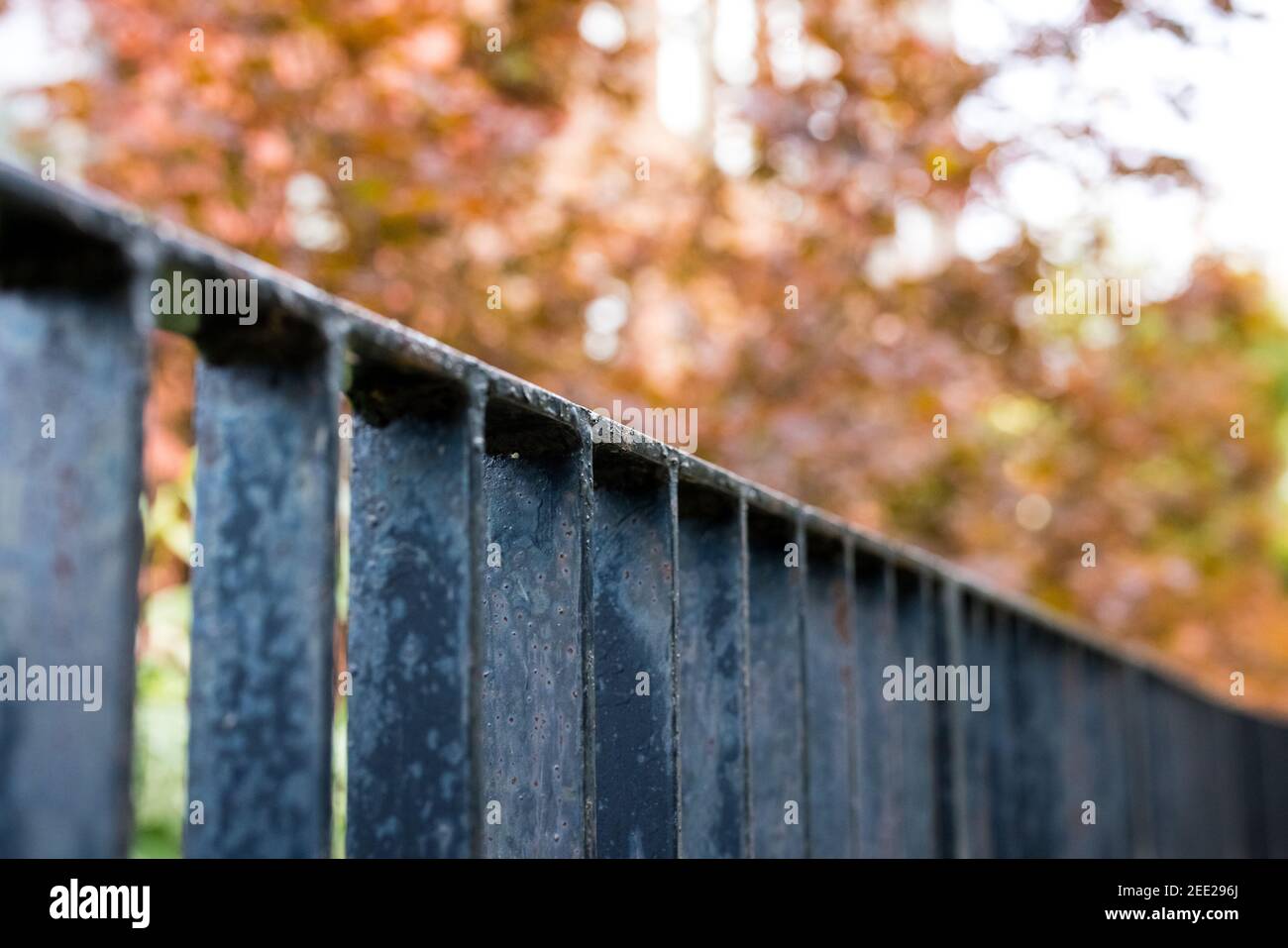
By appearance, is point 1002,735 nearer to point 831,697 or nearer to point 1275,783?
point 831,697

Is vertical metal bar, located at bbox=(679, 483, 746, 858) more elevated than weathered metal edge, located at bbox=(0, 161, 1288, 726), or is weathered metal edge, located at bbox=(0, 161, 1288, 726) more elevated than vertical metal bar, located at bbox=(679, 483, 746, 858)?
weathered metal edge, located at bbox=(0, 161, 1288, 726)

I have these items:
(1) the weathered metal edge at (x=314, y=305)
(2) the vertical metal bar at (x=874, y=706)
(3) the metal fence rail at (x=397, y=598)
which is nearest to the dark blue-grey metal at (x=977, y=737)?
(2) the vertical metal bar at (x=874, y=706)

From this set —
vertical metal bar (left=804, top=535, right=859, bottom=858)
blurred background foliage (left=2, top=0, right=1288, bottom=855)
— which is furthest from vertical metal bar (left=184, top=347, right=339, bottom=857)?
blurred background foliage (left=2, top=0, right=1288, bottom=855)

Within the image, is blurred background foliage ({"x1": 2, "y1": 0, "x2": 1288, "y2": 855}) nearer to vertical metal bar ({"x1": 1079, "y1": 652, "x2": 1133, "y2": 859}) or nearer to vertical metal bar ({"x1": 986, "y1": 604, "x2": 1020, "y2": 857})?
vertical metal bar ({"x1": 1079, "y1": 652, "x2": 1133, "y2": 859})

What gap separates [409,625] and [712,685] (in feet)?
2.35

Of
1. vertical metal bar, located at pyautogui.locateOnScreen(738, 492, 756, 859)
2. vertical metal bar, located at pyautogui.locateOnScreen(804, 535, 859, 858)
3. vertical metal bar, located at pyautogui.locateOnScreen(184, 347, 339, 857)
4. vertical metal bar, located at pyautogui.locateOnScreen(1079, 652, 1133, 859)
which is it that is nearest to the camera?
vertical metal bar, located at pyautogui.locateOnScreen(184, 347, 339, 857)

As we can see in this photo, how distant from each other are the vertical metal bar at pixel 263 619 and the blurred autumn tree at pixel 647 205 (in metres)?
3.95

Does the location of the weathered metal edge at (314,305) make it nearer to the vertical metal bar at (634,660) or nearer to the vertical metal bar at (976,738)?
the vertical metal bar at (634,660)

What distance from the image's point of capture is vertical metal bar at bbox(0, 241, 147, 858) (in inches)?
25.1

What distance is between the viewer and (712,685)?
1.60 meters

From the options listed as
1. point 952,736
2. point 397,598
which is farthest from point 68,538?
point 952,736

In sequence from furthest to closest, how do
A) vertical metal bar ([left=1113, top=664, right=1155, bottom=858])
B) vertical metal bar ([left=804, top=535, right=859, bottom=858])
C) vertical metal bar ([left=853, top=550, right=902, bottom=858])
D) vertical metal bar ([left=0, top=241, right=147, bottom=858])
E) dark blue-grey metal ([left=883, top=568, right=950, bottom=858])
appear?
vertical metal bar ([left=1113, top=664, right=1155, bottom=858]) → dark blue-grey metal ([left=883, top=568, right=950, bottom=858]) → vertical metal bar ([left=853, top=550, right=902, bottom=858]) → vertical metal bar ([left=804, top=535, right=859, bottom=858]) → vertical metal bar ([left=0, top=241, right=147, bottom=858])
